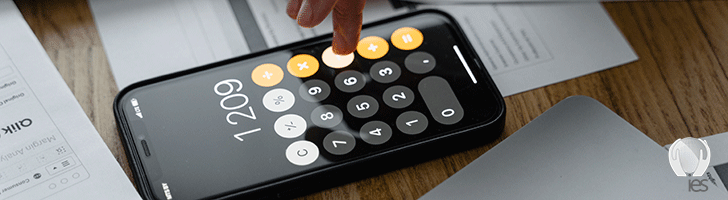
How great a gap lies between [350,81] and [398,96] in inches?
1.4

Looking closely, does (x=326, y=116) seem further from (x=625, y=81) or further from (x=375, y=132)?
(x=625, y=81)

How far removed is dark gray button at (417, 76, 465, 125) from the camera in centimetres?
37

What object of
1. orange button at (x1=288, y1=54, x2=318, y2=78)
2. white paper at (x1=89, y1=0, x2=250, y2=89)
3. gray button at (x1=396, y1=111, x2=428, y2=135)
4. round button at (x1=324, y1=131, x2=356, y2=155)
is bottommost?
gray button at (x1=396, y1=111, x2=428, y2=135)

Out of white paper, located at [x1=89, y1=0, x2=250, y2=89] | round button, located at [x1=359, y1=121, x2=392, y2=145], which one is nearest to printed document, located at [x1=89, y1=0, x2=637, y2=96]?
white paper, located at [x1=89, y1=0, x2=250, y2=89]

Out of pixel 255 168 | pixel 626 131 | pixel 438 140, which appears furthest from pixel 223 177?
pixel 626 131

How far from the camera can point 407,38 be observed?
0.41m

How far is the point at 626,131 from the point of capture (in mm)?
368

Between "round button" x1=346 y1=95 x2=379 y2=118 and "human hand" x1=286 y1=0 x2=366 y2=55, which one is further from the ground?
"human hand" x1=286 y1=0 x2=366 y2=55

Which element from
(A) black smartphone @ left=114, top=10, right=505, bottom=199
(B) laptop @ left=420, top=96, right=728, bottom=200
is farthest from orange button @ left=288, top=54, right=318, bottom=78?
(B) laptop @ left=420, top=96, right=728, bottom=200

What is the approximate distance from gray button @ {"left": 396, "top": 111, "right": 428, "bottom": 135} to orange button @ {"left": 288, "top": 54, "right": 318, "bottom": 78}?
0.07 metres

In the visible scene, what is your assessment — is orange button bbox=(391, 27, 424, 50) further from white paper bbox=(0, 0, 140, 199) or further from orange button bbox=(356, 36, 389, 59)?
white paper bbox=(0, 0, 140, 199)

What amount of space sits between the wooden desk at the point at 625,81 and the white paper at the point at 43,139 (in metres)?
0.01

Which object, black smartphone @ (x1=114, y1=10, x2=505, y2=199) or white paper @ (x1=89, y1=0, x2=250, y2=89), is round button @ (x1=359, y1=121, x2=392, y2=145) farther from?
white paper @ (x1=89, y1=0, x2=250, y2=89)

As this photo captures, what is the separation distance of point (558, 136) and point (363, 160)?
134 mm
